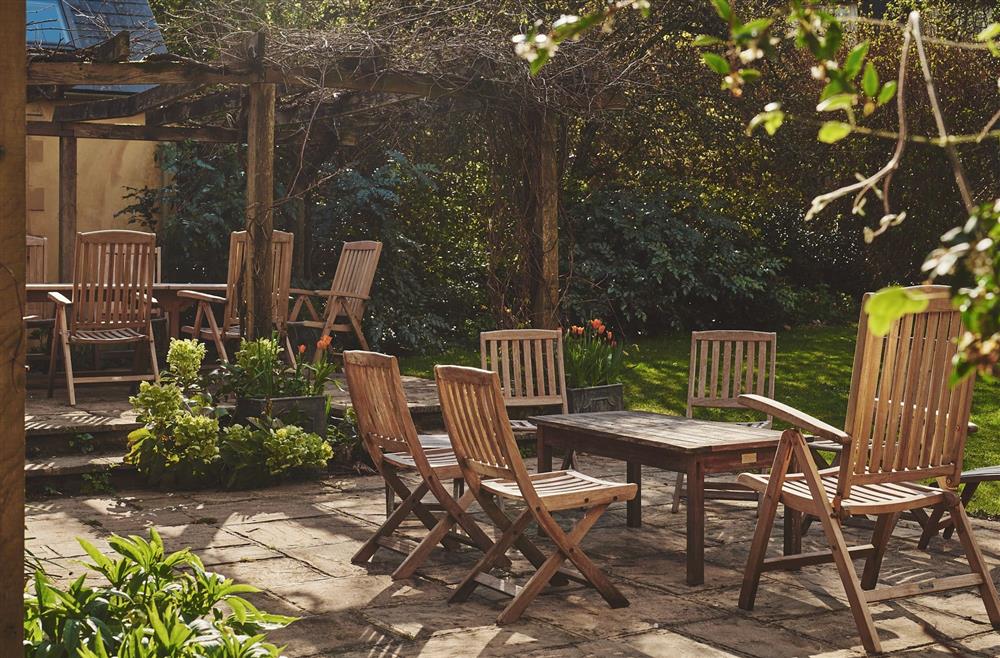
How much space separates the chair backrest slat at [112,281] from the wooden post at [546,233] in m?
2.54

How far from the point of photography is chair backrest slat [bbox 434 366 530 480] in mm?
4277

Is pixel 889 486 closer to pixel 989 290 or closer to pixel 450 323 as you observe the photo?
pixel 989 290

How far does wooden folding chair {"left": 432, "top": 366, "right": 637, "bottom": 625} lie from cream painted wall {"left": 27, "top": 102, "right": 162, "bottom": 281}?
340 inches

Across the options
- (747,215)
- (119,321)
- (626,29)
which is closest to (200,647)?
(119,321)

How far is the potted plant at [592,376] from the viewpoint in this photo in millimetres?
7598

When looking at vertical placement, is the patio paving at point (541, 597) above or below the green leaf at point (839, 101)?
below

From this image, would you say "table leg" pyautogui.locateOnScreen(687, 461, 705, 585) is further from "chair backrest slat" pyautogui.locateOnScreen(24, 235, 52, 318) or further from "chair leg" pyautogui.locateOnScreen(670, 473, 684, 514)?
"chair backrest slat" pyautogui.locateOnScreen(24, 235, 52, 318)

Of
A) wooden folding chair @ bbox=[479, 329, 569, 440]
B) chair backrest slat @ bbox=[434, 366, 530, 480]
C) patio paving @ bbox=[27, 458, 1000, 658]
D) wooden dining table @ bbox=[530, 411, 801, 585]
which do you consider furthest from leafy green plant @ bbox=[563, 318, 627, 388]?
chair backrest slat @ bbox=[434, 366, 530, 480]

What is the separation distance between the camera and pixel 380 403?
504cm

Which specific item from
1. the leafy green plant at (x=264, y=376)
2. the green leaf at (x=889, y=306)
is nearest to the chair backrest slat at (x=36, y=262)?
the leafy green plant at (x=264, y=376)

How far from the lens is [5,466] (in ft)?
7.57

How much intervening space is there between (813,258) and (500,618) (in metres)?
12.7

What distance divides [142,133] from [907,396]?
8060mm

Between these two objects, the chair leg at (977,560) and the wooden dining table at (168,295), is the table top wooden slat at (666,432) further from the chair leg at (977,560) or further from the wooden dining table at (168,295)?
the wooden dining table at (168,295)
